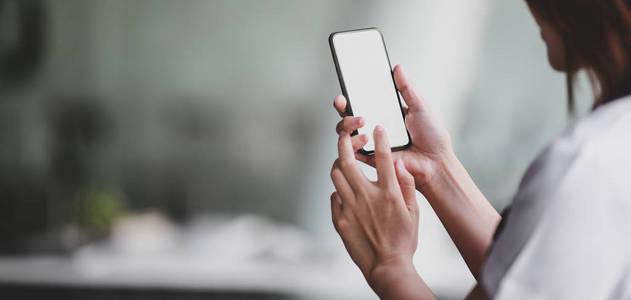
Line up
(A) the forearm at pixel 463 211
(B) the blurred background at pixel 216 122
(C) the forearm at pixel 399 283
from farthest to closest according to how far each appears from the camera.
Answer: (B) the blurred background at pixel 216 122, (A) the forearm at pixel 463 211, (C) the forearm at pixel 399 283

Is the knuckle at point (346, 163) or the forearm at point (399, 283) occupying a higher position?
the knuckle at point (346, 163)

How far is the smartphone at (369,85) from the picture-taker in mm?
657

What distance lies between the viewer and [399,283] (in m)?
0.50

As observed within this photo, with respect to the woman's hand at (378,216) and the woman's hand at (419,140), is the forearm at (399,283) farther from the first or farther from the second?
the woman's hand at (419,140)

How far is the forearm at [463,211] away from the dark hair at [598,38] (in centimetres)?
23

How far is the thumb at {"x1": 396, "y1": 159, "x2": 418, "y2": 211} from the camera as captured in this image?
57cm

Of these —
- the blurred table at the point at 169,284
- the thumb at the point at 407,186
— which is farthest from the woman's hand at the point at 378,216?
the blurred table at the point at 169,284

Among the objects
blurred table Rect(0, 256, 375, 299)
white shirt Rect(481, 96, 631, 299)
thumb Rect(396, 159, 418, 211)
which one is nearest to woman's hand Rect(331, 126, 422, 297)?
thumb Rect(396, 159, 418, 211)

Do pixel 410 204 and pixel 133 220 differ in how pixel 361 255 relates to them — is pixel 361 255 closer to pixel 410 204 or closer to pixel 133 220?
pixel 410 204

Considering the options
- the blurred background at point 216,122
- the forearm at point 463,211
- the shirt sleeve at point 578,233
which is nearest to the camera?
the shirt sleeve at point 578,233

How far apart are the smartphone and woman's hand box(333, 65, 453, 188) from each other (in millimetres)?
10

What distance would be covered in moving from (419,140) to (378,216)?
160 mm

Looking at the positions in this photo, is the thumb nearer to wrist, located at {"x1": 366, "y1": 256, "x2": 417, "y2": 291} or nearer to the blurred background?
wrist, located at {"x1": 366, "y1": 256, "x2": 417, "y2": 291}

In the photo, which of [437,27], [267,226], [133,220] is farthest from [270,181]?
[437,27]
